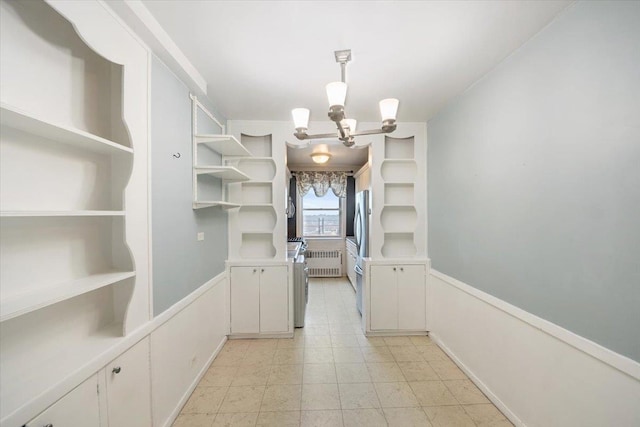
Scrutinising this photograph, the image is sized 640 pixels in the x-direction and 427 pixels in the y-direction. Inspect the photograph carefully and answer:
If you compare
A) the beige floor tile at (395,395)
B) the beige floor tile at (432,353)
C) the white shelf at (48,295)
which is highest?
the white shelf at (48,295)

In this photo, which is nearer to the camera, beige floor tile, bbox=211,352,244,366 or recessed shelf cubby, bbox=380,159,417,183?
beige floor tile, bbox=211,352,244,366

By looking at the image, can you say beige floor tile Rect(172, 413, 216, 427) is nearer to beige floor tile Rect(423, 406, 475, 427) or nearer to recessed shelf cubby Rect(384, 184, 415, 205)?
beige floor tile Rect(423, 406, 475, 427)

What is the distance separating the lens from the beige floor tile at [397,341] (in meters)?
2.69

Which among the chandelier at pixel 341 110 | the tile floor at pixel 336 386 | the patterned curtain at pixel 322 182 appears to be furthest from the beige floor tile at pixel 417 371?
the patterned curtain at pixel 322 182

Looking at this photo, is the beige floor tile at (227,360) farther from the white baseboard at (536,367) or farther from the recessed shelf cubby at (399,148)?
the recessed shelf cubby at (399,148)

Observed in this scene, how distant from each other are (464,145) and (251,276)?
2590mm

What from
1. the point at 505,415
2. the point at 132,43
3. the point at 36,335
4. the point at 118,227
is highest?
the point at 132,43

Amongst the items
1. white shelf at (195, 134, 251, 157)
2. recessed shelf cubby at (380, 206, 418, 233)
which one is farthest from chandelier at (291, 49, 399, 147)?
recessed shelf cubby at (380, 206, 418, 233)

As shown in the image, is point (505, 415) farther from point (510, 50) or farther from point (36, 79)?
point (36, 79)

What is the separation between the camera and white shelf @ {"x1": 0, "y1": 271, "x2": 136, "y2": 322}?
0.77 metres

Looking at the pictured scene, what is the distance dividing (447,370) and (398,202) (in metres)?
1.81

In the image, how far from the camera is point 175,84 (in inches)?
69.1

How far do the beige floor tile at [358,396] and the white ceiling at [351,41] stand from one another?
101 inches

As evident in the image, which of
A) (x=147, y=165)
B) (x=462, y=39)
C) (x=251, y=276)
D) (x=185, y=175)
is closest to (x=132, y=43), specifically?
(x=147, y=165)
